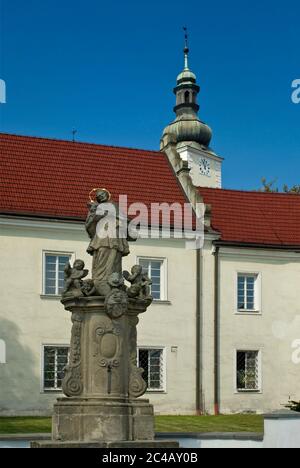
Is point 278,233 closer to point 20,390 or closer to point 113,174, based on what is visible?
point 113,174

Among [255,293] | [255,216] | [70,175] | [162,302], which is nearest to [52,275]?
[162,302]

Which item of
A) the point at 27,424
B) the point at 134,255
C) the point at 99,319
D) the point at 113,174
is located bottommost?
the point at 27,424

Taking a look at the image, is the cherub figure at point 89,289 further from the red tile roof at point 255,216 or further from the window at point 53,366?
the red tile roof at point 255,216

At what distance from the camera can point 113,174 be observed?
107ft

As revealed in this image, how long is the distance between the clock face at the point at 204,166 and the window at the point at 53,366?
53.0 metres

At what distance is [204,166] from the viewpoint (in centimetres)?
8125

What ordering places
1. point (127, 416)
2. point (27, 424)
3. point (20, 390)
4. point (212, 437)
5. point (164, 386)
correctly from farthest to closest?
point (164, 386) → point (20, 390) → point (27, 424) → point (212, 437) → point (127, 416)

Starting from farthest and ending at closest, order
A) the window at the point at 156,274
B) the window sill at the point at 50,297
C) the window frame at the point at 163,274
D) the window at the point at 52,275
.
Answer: the window at the point at 156,274 < the window frame at the point at 163,274 < the window at the point at 52,275 < the window sill at the point at 50,297

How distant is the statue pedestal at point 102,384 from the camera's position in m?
14.6

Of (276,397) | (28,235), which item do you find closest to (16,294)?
(28,235)

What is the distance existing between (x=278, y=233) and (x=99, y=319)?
19.4m

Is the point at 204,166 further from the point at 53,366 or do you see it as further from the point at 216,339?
the point at 53,366

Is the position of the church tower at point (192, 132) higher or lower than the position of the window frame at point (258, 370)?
higher

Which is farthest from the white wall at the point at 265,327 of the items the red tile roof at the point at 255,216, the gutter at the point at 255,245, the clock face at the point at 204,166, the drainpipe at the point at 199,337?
the clock face at the point at 204,166
